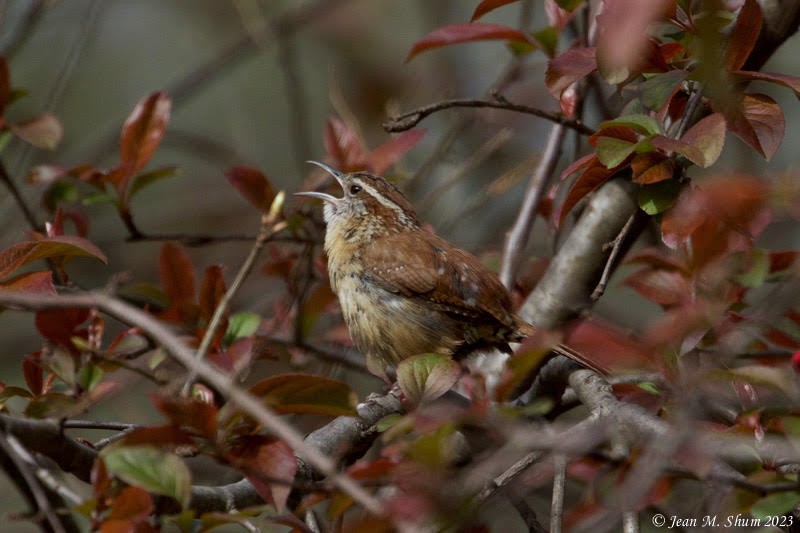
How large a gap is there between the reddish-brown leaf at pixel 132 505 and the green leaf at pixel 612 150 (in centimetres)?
142

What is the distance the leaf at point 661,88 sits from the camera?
2.61 metres

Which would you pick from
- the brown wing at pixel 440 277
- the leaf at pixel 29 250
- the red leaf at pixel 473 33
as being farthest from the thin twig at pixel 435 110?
the leaf at pixel 29 250

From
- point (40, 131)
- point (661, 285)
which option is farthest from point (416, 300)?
point (40, 131)

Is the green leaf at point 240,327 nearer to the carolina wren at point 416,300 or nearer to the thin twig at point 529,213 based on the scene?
the carolina wren at point 416,300

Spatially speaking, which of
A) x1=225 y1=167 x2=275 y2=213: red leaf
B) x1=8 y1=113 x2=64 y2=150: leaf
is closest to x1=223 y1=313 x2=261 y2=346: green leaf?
x1=225 y1=167 x2=275 y2=213: red leaf

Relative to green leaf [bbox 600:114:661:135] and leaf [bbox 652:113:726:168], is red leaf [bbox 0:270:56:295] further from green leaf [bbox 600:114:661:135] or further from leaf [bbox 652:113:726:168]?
leaf [bbox 652:113:726:168]

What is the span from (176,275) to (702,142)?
1.71 meters

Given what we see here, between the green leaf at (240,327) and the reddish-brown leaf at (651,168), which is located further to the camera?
the green leaf at (240,327)

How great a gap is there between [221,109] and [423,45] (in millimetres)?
7254

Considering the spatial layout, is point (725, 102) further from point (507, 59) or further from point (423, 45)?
point (507, 59)

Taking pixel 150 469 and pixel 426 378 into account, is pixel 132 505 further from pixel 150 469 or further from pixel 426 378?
pixel 426 378

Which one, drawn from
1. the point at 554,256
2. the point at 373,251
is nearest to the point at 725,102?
the point at 554,256

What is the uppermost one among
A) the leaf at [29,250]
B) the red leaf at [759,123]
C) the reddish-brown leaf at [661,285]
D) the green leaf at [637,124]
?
the leaf at [29,250]

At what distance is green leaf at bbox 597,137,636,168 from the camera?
2545 millimetres
